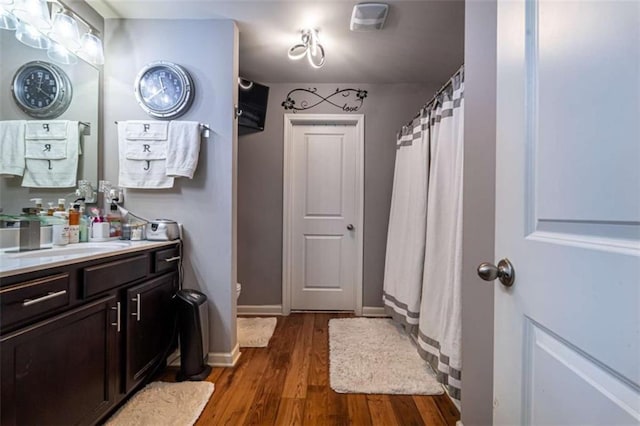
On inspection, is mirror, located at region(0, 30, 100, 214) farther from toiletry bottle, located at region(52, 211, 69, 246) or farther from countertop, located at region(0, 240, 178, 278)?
countertop, located at region(0, 240, 178, 278)

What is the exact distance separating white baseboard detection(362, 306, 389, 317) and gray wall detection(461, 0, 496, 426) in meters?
1.57

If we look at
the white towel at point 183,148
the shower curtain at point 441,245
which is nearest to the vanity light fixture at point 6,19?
the white towel at point 183,148

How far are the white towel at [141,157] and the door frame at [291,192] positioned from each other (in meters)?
1.21

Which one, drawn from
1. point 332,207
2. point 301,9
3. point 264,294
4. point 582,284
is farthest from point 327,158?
point 582,284

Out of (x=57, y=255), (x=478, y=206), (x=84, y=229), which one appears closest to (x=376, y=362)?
(x=478, y=206)

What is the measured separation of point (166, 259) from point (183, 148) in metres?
0.72

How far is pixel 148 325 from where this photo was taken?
1.56 metres

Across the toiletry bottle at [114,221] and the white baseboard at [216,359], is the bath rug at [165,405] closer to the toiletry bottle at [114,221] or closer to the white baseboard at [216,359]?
the white baseboard at [216,359]


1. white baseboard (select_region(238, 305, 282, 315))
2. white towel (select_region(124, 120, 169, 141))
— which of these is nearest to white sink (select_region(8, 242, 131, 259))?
white towel (select_region(124, 120, 169, 141))

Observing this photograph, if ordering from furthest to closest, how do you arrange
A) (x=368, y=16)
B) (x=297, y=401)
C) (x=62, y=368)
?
(x=368, y=16) → (x=297, y=401) → (x=62, y=368)

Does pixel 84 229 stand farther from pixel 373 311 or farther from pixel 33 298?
pixel 373 311

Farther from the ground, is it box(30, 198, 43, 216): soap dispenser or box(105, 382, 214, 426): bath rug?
box(30, 198, 43, 216): soap dispenser

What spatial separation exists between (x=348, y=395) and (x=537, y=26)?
1.77 metres

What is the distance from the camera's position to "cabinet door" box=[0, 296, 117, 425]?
2.95 feet
